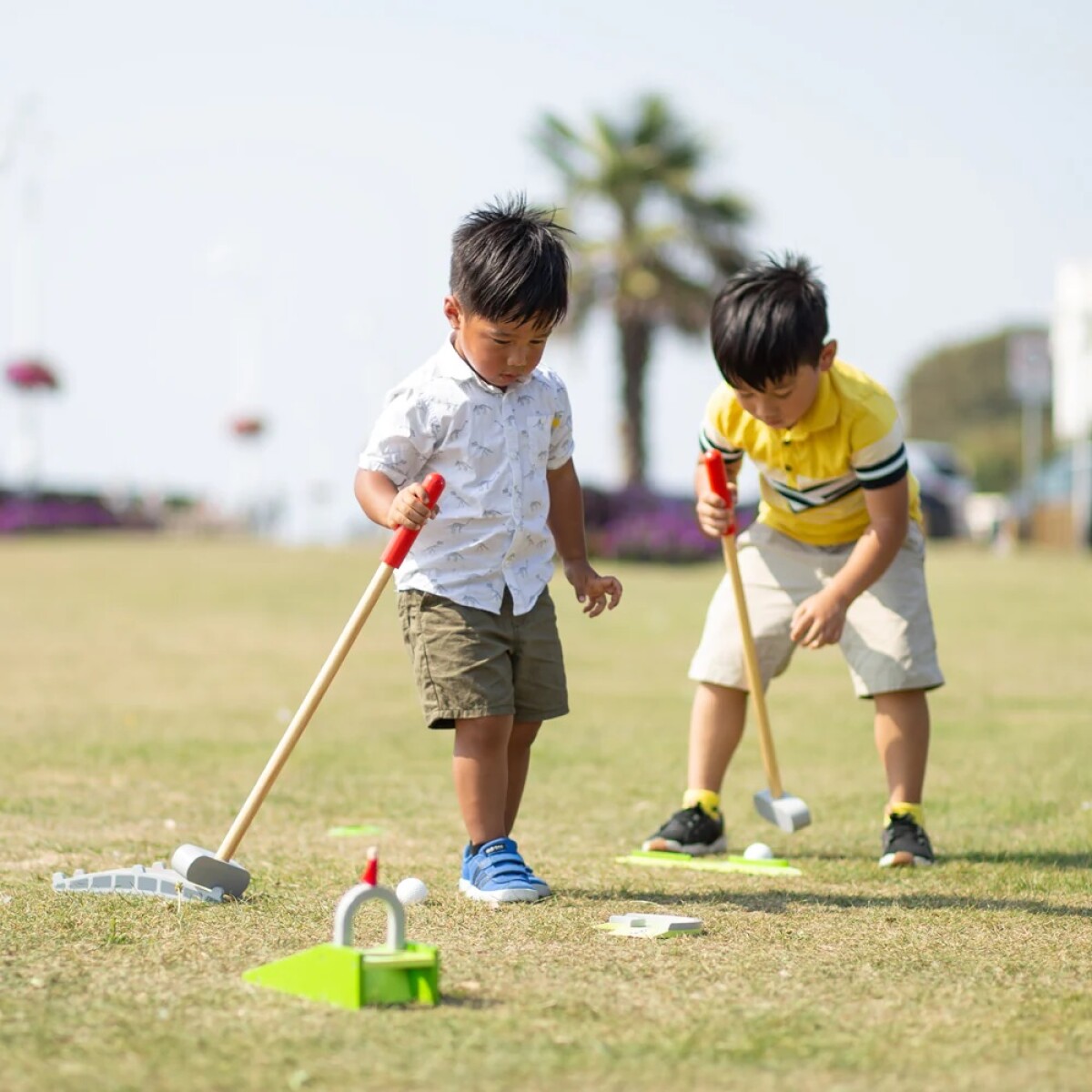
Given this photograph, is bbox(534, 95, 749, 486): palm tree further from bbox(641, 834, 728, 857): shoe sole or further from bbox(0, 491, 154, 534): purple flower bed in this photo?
Answer: bbox(641, 834, 728, 857): shoe sole

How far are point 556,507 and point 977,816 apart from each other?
1917mm

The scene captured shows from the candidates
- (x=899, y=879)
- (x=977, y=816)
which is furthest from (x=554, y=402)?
(x=977, y=816)

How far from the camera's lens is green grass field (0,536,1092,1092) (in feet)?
8.65

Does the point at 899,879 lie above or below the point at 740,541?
below

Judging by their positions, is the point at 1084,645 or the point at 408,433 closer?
the point at 408,433

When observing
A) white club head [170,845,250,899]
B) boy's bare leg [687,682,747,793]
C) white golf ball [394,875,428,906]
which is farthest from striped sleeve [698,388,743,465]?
white club head [170,845,250,899]

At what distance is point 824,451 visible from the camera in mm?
4605

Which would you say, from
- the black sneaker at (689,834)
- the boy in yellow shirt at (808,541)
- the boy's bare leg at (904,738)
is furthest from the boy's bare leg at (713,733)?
the boy's bare leg at (904,738)

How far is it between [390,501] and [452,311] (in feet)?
1.59

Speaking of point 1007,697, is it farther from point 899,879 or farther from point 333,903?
point 333,903

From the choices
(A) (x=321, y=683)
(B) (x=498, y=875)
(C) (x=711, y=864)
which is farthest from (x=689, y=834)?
(A) (x=321, y=683)

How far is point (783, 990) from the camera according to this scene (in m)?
3.07

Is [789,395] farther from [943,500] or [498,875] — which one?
[943,500]

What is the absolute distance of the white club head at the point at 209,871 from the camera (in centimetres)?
380
